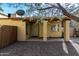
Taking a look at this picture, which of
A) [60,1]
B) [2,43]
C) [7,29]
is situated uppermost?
[60,1]

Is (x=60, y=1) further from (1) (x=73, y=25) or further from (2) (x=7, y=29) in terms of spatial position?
(1) (x=73, y=25)

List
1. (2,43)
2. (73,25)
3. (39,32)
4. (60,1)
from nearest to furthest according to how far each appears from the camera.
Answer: (60,1)
(2,43)
(39,32)
(73,25)

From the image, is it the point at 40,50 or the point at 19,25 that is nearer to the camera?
the point at 40,50

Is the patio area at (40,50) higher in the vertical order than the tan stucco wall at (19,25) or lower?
lower

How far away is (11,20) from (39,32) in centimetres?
533

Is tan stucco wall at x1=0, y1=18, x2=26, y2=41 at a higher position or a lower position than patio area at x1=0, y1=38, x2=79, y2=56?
higher

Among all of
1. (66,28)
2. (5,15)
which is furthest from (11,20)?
(66,28)

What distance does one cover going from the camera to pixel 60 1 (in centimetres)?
782

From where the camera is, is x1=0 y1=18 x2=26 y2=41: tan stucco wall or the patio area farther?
x1=0 y1=18 x2=26 y2=41: tan stucco wall

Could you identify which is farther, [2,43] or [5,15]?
[5,15]

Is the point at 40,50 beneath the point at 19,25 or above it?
beneath

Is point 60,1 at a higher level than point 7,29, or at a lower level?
higher

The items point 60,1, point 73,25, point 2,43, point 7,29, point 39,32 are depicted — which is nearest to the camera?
point 60,1

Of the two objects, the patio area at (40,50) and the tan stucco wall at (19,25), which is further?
the tan stucco wall at (19,25)
